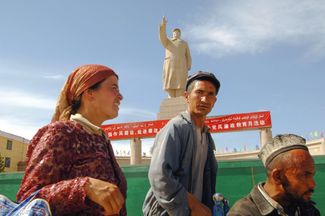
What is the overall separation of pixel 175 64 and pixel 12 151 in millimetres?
21703

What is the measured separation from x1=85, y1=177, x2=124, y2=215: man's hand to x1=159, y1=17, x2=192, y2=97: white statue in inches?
500

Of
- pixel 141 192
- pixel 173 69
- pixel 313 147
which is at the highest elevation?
pixel 173 69

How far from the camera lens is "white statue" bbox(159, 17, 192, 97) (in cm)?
1396

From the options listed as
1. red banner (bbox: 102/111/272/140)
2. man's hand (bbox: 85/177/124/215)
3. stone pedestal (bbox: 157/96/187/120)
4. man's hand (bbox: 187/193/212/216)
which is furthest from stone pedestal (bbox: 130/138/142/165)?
man's hand (bbox: 85/177/124/215)

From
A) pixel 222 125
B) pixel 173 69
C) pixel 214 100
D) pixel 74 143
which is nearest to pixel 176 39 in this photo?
pixel 173 69

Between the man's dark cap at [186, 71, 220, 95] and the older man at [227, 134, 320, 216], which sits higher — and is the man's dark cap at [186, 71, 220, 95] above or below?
above

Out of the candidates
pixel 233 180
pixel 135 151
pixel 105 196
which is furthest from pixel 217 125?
pixel 105 196

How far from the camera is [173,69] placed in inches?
551

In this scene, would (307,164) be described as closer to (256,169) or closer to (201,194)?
(201,194)

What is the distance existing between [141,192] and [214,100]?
1404 millimetres

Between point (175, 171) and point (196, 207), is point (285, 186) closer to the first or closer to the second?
point (196, 207)

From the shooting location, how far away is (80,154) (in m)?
1.50

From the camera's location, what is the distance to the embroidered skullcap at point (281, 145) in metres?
1.66

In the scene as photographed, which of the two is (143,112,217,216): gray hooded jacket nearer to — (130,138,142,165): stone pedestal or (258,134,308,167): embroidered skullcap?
(258,134,308,167): embroidered skullcap
